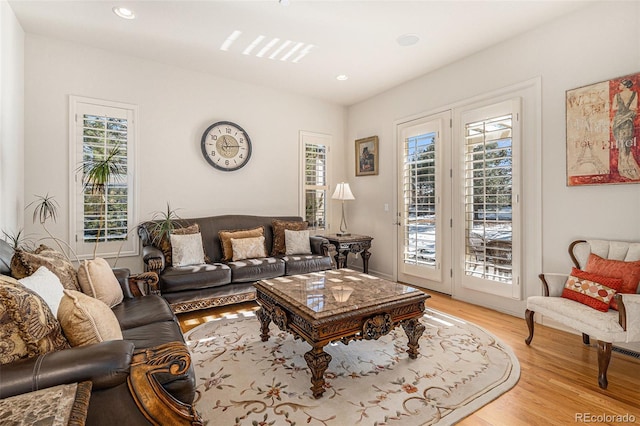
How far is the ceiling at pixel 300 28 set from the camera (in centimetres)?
282

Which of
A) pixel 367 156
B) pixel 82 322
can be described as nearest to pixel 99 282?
pixel 82 322

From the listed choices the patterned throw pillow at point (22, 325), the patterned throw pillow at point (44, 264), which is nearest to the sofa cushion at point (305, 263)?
the patterned throw pillow at point (44, 264)

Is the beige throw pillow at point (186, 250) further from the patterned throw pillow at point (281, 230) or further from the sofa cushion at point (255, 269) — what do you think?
the patterned throw pillow at point (281, 230)

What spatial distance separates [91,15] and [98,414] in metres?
3.50

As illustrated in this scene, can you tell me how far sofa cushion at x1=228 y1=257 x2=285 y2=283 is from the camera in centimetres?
350

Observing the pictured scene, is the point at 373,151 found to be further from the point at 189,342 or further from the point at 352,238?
the point at 189,342

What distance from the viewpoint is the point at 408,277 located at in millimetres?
4582

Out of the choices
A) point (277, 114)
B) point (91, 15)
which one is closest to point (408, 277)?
point (277, 114)

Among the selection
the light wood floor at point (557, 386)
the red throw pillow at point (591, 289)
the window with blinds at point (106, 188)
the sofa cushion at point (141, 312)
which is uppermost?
the window with blinds at point (106, 188)

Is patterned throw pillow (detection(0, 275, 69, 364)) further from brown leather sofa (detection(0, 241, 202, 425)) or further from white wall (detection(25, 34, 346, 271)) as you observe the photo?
white wall (detection(25, 34, 346, 271))

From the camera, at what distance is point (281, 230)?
172 inches

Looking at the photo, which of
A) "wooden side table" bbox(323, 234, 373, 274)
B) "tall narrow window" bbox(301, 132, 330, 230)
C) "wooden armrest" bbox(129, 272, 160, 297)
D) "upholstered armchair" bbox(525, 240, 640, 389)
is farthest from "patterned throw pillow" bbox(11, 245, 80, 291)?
"tall narrow window" bbox(301, 132, 330, 230)

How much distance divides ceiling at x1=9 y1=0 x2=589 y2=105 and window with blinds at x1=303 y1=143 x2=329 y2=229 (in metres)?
1.43

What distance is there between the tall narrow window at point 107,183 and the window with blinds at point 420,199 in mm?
3640
